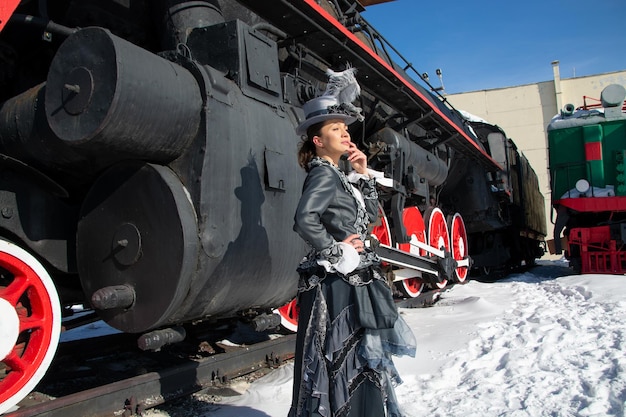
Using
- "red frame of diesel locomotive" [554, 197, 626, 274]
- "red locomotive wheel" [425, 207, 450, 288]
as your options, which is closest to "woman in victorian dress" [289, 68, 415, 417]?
"red locomotive wheel" [425, 207, 450, 288]

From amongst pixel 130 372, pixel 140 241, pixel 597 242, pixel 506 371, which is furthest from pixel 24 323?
pixel 597 242

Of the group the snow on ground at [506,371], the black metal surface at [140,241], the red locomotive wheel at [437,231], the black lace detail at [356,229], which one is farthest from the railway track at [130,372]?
the red locomotive wheel at [437,231]

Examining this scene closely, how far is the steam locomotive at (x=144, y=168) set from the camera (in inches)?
88.7

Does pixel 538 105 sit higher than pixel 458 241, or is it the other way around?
pixel 538 105

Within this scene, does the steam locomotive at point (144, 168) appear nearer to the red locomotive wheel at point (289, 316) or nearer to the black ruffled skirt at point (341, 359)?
the black ruffled skirt at point (341, 359)

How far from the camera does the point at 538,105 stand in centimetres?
2355

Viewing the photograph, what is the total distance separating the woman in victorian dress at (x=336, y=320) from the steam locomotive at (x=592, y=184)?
25.0ft

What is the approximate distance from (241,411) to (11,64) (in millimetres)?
2204

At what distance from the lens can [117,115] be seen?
2154mm

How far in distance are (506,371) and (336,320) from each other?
5.36 ft

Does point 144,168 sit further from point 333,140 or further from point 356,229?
point 356,229

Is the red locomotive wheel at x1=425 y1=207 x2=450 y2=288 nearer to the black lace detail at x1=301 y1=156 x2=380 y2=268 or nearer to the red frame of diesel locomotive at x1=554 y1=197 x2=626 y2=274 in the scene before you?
the red frame of diesel locomotive at x1=554 y1=197 x2=626 y2=274

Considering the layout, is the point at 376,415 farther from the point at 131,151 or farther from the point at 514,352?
the point at 514,352

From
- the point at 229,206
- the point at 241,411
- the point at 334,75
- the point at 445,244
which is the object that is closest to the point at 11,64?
the point at 229,206
